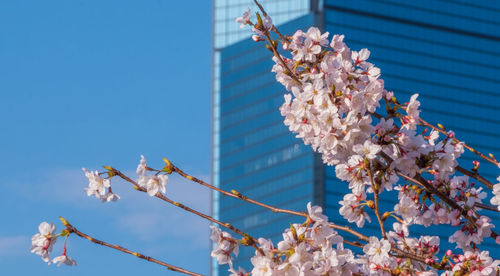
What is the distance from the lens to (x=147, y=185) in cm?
431

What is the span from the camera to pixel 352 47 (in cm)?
8706

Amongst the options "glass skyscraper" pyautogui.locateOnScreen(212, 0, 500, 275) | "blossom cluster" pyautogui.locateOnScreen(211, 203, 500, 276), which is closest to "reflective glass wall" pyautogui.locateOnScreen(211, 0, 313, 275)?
"glass skyscraper" pyautogui.locateOnScreen(212, 0, 500, 275)

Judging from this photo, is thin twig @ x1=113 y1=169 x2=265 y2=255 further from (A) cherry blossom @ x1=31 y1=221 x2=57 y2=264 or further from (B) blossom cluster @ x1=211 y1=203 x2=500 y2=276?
(A) cherry blossom @ x1=31 y1=221 x2=57 y2=264

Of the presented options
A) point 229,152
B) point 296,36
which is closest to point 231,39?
point 229,152

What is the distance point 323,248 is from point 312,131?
2.47ft

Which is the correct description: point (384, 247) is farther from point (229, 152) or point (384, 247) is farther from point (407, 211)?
point (229, 152)

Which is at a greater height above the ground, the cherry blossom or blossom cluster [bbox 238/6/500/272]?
blossom cluster [bbox 238/6/500/272]

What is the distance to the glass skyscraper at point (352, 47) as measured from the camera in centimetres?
8969

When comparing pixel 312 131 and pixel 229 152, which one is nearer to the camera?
pixel 312 131

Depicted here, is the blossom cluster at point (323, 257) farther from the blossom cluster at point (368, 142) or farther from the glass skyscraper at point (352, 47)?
the glass skyscraper at point (352, 47)

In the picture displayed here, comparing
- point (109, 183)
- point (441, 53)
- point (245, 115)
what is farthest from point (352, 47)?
point (109, 183)

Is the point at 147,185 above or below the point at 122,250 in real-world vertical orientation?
above

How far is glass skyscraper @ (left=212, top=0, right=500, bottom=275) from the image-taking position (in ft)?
294

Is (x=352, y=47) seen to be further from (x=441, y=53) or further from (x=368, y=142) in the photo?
(x=368, y=142)
